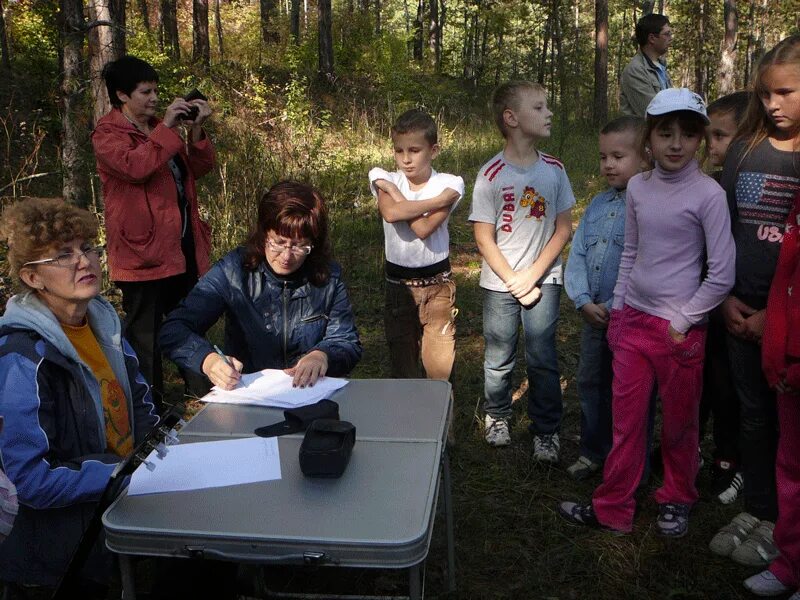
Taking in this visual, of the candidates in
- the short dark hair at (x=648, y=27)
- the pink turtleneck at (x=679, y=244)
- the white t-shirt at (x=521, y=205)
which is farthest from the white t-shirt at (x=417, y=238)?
the short dark hair at (x=648, y=27)

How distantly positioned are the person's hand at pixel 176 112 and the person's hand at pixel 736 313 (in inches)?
105

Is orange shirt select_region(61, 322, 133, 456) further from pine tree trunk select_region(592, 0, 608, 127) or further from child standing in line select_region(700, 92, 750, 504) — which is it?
pine tree trunk select_region(592, 0, 608, 127)

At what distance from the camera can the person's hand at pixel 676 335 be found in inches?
103

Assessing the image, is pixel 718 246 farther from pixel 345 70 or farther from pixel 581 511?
pixel 345 70

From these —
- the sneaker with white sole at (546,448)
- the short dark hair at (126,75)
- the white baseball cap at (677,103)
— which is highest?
the short dark hair at (126,75)

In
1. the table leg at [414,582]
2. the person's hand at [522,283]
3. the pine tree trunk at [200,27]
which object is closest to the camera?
the table leg at [414,582]

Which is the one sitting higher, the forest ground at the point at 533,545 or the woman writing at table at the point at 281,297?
the woman writing at table at the point at 281,297

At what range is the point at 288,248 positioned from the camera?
2609 mm

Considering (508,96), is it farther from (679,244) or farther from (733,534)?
(733,534)

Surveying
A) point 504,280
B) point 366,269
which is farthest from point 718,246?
point 366,269

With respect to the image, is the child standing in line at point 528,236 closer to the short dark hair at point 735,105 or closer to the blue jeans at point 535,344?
the blue jeans at point 535,344

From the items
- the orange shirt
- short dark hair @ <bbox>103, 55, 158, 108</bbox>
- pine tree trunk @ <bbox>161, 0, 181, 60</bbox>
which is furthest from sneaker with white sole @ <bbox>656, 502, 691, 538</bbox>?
pine tree trunk @ <bbox>161, 0, 181, 60</bbox>

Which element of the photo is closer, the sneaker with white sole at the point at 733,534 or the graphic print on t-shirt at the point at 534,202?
the sneaker with white sole at the point at 733,534

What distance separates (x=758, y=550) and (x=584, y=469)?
831mm
